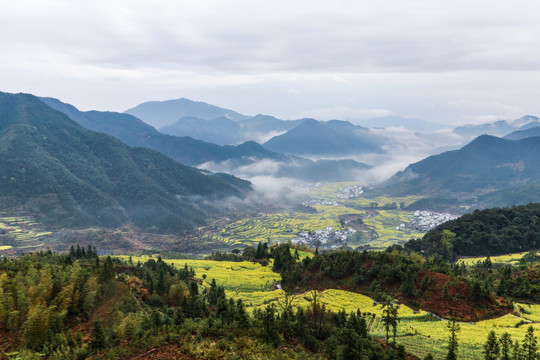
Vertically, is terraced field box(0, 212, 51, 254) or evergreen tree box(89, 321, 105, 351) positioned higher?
evergreen tree box(89, 321, 105, 351)

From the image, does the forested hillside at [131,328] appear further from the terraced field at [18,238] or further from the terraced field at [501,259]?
the terraced field at [18,238]

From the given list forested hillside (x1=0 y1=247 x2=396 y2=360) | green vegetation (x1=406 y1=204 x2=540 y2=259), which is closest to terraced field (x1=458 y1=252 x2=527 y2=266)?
green vegetation (x1=406 y1=204 x2=540 y2=259)

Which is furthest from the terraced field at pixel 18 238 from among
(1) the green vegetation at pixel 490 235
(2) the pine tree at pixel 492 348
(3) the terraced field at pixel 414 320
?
(2) the pine tree at pixel 492 348

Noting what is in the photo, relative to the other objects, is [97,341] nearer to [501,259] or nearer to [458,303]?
[458,303]

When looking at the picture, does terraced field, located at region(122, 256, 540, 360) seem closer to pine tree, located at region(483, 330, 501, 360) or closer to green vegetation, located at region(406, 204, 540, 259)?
pine tree, located at region(483, 330, 501, 360)

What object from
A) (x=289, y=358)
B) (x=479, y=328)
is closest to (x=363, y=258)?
(x=479, y=328)

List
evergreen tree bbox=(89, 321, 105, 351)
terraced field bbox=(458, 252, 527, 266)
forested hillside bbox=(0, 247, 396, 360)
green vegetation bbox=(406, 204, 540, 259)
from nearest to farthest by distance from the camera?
forested hillside bbox=(0, 247, 396, 360) → evergreen tree bbox=(89, 321, 105, 351) → terraced field bbox=(458, 252, 527, 266) → green vegetation bbox=(406, 204, 540, 259)

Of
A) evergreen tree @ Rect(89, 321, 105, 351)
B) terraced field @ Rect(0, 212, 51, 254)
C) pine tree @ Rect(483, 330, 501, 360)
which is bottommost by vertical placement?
terraced field @ Rect(0, 212, 51, 254)

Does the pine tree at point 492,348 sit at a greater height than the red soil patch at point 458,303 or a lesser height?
greater

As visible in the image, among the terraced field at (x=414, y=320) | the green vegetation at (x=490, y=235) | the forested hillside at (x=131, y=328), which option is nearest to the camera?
the forested hillside at (x=131, y=328)

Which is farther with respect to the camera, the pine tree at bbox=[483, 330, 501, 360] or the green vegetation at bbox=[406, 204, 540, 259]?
the green vegetation at bbox=[406, 204, 540, 259]
